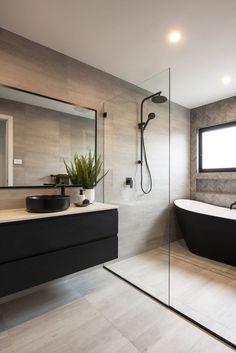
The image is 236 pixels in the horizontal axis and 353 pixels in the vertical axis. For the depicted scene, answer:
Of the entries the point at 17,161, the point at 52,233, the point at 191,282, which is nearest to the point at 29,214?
the point at 52,233

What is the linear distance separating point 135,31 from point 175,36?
38cm

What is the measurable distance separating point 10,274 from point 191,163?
326 cm

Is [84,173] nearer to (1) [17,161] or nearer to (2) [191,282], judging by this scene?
(1) [17,161]

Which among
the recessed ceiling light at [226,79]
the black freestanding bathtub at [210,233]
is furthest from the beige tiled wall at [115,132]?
the recessed ceiling light at [226,79]

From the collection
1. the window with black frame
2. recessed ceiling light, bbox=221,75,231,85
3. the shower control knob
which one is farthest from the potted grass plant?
the window with black frame

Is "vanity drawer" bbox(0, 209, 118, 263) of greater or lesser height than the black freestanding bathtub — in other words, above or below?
above

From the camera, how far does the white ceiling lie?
1554 mm

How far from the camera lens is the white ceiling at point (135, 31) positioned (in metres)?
1.55

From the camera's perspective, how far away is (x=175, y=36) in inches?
73.1

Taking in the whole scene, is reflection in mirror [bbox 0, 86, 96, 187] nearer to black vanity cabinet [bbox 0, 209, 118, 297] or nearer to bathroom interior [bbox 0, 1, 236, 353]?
bathroom interior [bbox 0, 1, 236, 353]

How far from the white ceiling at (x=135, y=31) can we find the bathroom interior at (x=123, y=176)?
0.07 meters

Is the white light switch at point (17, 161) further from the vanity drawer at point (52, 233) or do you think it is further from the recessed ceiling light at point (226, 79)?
the recessed ceiling light at point (226, 79)

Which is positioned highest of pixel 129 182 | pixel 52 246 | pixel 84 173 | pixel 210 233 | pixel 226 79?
pixel 226 79

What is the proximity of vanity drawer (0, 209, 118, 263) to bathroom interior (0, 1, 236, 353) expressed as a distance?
0.04 ft
